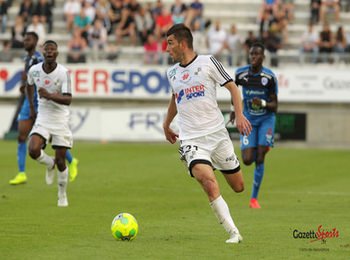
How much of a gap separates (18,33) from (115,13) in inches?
139

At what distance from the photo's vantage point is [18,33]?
3344 cm

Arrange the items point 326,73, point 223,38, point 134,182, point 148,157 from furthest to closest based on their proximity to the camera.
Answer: point 223,38
point 326,73
point 148,157
point 134,182

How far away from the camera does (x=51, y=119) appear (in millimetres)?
15352

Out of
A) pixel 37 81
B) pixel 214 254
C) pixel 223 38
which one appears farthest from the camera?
pixel 223 38

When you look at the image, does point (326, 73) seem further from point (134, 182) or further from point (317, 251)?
point (317, 251)

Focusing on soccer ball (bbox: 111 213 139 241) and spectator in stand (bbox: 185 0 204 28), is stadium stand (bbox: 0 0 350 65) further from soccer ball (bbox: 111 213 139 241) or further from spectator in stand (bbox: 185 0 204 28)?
soccer ball (bbox: 111 213 139 241)

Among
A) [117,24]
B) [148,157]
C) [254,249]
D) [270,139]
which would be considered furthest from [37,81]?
[117,24]

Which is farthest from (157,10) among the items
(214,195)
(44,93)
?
(214,195)

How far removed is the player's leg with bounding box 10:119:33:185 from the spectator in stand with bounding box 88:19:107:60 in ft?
48.0

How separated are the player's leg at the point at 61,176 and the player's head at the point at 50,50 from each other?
135 centimetres

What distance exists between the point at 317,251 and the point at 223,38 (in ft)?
75.8

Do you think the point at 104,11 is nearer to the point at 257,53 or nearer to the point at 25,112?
the point at 25,112

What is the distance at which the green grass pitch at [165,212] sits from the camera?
34.1ft

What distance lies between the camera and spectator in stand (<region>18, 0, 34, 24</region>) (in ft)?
114
